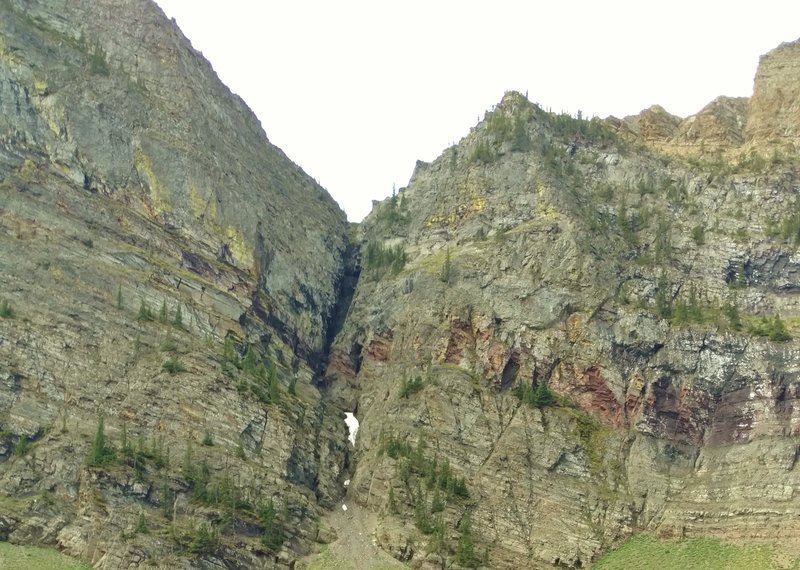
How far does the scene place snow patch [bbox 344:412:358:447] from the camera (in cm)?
15888

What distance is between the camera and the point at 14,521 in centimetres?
12150

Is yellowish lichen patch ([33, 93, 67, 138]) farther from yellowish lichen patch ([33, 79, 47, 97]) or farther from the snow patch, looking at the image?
the snow patch

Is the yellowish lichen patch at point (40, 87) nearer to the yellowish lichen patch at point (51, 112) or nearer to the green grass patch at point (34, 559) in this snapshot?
the yellowish lichen patch at point (51, 112)

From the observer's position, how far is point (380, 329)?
170m

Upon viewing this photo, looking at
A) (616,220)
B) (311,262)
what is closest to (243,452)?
(311,262)

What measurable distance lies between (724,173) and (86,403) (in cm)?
9180

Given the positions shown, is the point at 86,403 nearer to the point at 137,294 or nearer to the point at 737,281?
the point at 137,294

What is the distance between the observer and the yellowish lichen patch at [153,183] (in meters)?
166

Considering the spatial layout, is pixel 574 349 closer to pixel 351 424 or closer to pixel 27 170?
pixel 351 424

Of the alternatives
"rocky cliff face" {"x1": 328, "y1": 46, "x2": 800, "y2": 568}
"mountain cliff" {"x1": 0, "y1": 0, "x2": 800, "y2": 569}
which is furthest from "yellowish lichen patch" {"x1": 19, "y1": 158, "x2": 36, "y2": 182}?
"rocky cliff face" {"x1": 328, "y1": 46, "x2": 800, "y2": 568}

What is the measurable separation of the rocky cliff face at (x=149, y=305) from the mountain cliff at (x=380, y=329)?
0.34 m

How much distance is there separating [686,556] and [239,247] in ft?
230

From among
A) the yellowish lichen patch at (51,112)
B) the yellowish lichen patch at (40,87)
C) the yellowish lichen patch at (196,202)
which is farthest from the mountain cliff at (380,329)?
the yellowish lichen patch at (51,112)

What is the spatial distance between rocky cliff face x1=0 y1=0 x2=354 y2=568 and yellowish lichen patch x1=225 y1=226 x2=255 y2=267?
214 millimetres
